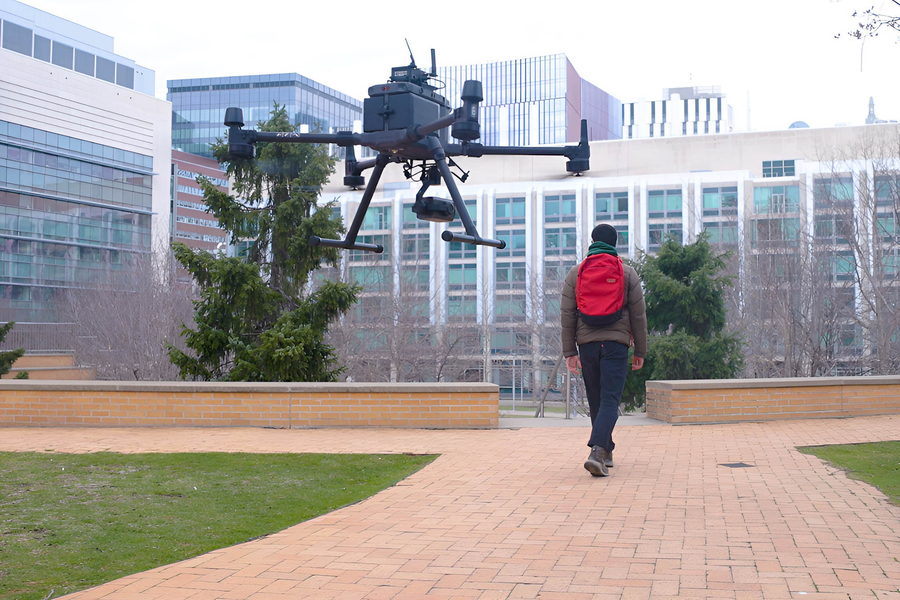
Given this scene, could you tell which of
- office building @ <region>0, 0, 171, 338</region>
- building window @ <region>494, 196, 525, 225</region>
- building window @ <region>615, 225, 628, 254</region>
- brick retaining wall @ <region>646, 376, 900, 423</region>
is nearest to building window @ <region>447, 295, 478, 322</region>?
building window @ <region>494, 196, 525, 225</region>

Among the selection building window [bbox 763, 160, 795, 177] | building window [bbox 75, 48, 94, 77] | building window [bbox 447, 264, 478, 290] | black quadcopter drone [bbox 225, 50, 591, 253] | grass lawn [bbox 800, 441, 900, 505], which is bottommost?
grass lawn [bbox 800, 441, 900, 505]

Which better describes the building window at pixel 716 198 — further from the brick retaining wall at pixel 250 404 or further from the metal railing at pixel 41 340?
the brick retaining wall at pixel 250 404

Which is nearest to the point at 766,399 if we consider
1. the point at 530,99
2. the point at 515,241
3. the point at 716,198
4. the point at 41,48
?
the point at 716,198

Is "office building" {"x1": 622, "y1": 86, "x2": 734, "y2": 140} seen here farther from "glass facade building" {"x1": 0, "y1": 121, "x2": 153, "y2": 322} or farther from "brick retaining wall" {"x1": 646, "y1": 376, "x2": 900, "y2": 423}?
"brick retaining wall" {"x1": 646, "y1": 376, "x2": 900, "y2": 423}

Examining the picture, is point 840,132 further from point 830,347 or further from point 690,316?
point 690,316

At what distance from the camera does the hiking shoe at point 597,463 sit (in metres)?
7.05

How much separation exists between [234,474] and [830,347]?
2912 centimetres

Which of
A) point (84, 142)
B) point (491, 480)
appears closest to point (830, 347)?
point (491, 480)

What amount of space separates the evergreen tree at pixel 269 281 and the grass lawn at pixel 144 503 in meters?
6.83

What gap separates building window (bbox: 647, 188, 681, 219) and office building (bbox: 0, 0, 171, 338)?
41.0 meters

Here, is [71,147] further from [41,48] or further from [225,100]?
[225,100]

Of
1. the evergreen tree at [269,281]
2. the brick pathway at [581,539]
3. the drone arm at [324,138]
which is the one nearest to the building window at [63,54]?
the evergreen tree at [269,281]

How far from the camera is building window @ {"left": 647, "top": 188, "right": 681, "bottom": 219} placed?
7681 centimetres

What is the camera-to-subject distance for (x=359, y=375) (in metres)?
44.4
